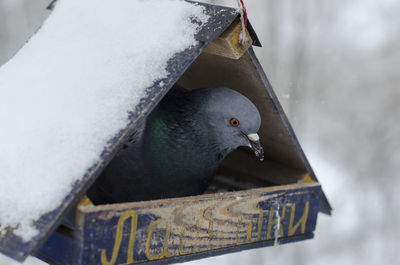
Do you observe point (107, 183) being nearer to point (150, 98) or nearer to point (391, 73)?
point (150, 98)

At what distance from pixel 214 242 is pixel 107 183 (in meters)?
0.54

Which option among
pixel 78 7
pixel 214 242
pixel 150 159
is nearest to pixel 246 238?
pixel 214 242

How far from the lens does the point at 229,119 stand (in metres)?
2.50

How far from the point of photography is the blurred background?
213 inches

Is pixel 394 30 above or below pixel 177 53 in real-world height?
below

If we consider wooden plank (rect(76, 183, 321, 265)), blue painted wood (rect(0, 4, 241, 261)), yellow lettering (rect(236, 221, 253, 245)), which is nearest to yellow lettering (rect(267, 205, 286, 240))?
wooden plank (rect(76, 183, 321, 265))

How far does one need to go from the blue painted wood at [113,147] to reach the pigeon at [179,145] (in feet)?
1.39

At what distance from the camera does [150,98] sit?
1.95 meters

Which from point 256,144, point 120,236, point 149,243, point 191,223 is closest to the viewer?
point 120,236

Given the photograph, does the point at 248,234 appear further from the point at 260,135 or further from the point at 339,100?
the point at 339,100

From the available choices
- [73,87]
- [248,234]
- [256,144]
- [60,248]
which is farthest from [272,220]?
[73,87]

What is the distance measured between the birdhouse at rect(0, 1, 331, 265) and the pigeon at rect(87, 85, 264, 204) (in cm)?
16

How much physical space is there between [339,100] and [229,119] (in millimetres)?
4607

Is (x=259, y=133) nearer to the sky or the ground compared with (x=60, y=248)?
nearer to the ground
